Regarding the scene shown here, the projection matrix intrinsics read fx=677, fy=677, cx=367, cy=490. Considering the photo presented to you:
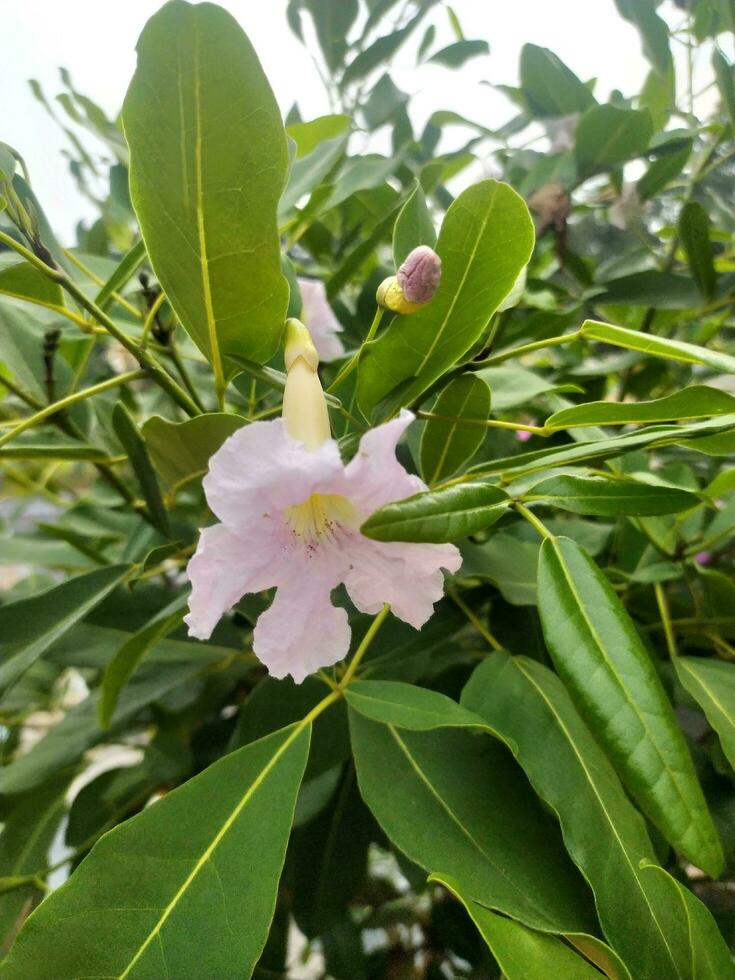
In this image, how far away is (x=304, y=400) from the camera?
391 mm

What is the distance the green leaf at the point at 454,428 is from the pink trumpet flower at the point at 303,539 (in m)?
0.10

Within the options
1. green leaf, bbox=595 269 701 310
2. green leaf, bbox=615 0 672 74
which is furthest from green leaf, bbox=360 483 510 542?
Result: green leaf, bbox=615 0 672 74

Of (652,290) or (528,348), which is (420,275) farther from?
(652,290)

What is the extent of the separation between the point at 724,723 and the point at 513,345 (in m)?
0.38

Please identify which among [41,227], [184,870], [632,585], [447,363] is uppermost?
[41,227]

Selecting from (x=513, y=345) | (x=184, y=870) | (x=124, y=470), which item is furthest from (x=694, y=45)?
(x=184, y=870)

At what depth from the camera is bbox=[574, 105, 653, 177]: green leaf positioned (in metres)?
0.68

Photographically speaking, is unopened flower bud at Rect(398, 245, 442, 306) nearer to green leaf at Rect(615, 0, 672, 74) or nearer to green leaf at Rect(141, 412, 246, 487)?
green leaf at Rect(141, 412, 246, 487)

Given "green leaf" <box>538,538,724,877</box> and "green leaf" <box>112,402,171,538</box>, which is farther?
"green leaf" <box>112,402,171,538</box>

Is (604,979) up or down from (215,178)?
down

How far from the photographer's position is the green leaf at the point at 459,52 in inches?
37.6

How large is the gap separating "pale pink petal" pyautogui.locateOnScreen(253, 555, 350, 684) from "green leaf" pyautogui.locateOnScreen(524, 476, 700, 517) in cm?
14

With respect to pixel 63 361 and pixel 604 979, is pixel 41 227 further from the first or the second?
pixel 604 979

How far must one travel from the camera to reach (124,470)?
957mm
